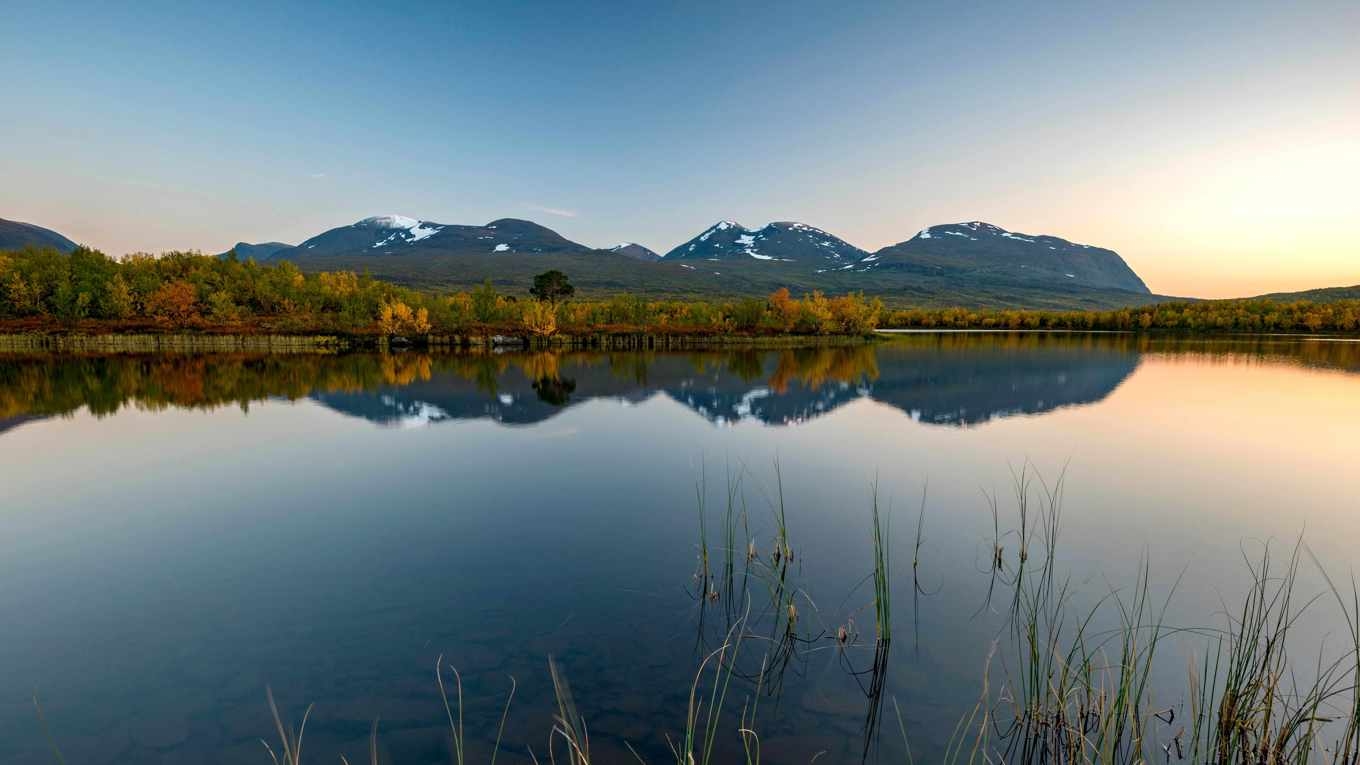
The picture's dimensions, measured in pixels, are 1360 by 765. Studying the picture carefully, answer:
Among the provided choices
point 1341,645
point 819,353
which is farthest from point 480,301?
point 1341,645

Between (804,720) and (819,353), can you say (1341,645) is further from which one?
(819,353)

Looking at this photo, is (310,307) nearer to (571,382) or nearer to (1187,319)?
(571,382)

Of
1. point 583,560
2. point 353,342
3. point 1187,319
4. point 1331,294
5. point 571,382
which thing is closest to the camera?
point 583,560

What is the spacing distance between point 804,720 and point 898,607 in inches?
127

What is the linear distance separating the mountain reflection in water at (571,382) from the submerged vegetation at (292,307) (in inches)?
835

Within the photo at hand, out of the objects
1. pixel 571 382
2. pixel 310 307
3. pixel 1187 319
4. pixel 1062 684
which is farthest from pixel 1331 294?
pixel 310 307

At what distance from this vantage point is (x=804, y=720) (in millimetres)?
6277

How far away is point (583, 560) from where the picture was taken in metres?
10.6

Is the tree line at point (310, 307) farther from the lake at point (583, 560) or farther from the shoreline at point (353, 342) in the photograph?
the lake at point (583, 560)

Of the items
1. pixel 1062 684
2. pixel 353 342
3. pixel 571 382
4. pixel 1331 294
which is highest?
pixel 1331 294

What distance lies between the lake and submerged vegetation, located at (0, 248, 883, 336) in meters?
56.7

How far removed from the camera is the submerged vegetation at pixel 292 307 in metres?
76.6

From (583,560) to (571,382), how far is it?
2987 centimetres

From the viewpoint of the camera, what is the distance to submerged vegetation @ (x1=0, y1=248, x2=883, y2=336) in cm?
7656
